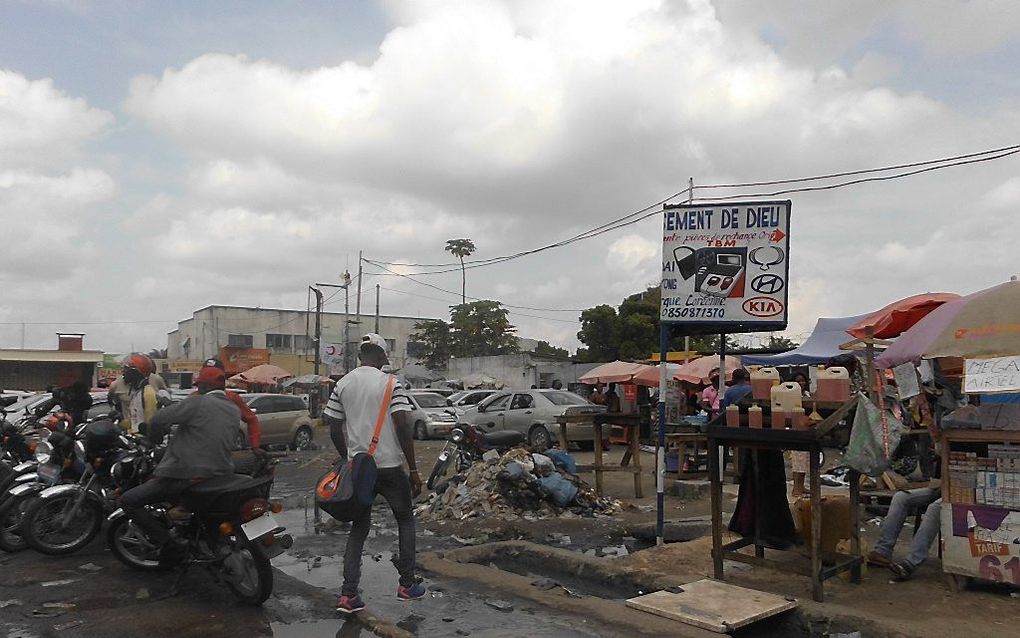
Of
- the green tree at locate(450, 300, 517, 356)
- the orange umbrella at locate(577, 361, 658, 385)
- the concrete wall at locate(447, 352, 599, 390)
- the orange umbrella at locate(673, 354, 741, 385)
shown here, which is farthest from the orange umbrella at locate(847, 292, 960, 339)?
the green tree at locate(450, 300, 517, 356)

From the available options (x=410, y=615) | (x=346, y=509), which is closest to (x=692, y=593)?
(x=410, y=615)

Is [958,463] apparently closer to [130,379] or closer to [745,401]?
[745,401]

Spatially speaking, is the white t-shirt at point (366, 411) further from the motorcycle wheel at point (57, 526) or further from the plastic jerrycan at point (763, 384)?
the motorcycle wheel at point (57, 526)

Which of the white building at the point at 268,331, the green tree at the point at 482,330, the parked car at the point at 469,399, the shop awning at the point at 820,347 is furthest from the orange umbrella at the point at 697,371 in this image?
the white building at the point at 268,331

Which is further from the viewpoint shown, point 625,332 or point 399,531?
point 625,332

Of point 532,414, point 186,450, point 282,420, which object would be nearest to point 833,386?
point 186,450

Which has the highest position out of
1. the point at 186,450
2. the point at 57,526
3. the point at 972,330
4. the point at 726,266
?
the point at 726,266

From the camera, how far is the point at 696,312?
7.80 metres

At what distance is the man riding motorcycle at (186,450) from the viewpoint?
6.09m

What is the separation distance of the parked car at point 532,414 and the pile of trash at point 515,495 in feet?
30.0

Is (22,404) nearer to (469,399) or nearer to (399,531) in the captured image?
(399,531)

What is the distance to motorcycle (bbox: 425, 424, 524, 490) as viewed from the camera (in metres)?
12.0

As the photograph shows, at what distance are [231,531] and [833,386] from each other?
4.93 meters

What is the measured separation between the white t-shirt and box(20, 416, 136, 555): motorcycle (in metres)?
2.97
